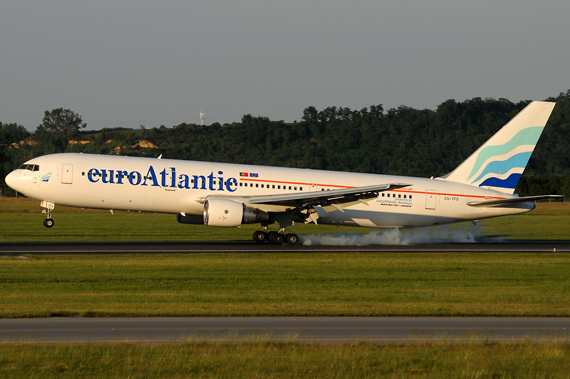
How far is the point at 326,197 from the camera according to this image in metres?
35.4

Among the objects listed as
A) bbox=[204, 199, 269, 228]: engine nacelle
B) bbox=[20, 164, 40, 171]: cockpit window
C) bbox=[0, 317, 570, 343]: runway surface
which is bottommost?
bbox=[0, 317, 570, 343]: runway surface

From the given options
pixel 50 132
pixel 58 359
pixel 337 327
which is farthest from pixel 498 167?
pixel 50 132

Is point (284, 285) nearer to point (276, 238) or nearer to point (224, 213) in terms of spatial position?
point (224, 213)

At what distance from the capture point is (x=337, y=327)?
1482 centimetres

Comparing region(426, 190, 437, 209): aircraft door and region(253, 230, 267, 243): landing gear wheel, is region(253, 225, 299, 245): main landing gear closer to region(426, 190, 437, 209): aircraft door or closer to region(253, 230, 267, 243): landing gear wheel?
region(253, 230, 267, 243): landing gear wheel

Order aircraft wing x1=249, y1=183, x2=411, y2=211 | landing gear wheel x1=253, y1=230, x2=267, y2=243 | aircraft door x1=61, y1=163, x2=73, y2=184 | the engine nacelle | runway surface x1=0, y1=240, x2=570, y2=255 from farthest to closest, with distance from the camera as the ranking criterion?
landing gear wheel x1=253, y1=230, x2=267, y2=243 < aircraft door x1=61, y1=163, x2=73, y2=184 < aircraft wing x1=249, y1=183, x2=411, y2=211 < the engine nacelle < runway surface x1=0, y1=240, x2=570, y2=255

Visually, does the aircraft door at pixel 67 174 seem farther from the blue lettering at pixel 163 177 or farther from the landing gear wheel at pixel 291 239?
the landing gear wheel at pixel 291 239

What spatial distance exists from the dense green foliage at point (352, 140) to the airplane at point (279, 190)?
9311cm

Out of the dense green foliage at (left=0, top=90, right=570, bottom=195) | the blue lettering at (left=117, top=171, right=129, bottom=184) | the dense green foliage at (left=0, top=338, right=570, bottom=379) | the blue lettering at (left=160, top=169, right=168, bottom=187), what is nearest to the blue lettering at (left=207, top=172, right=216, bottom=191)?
the blue lettering at (left=160, top=169, right=168, bottom=187)

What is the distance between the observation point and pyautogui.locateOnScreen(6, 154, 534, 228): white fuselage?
116 feet

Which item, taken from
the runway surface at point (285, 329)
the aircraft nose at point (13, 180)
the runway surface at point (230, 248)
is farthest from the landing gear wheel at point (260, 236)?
the runway surface at point (285, 329)

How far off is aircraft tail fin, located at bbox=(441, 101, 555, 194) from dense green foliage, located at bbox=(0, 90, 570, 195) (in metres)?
92.7

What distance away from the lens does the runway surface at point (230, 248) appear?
33.2 metres

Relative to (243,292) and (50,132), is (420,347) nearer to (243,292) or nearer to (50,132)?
(243,292)
